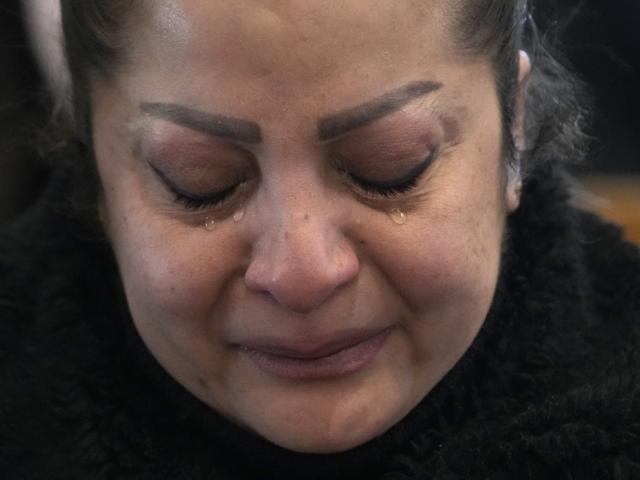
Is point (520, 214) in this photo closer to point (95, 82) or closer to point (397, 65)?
point (397, 65)

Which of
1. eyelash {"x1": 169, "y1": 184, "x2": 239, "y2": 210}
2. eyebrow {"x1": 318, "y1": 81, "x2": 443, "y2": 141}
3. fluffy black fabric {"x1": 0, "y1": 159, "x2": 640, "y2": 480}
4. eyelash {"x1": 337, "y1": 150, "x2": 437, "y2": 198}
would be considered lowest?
fluffy black fabric {"x1": 0, "y1": 159, "x2": 640, "y2": 480}

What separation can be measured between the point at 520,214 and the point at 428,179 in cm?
24

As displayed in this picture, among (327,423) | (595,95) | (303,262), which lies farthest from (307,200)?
(595,95)

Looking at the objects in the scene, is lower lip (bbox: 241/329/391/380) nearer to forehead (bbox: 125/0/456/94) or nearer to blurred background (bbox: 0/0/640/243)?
forehead (bbox: 125/0/456/94)

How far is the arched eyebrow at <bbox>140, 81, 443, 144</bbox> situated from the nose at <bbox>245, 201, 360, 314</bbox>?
2.5 inches

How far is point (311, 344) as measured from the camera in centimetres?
86

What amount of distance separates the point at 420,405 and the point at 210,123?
34cm

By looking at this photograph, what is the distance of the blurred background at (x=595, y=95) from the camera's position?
160cm

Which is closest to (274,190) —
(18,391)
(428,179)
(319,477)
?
(428,179)

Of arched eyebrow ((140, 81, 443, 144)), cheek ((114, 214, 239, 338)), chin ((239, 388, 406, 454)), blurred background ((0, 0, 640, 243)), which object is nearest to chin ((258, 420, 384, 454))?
chin ((239, 388, 406, 454))

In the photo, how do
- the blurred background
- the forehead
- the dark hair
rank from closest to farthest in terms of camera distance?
the forehead, the dark hair, the blurred background

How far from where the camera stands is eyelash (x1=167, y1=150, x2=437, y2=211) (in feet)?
2.80

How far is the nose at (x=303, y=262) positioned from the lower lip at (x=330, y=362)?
6 cm

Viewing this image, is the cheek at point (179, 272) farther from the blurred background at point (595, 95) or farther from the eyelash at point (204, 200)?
the blurred background at point (595, 95)
